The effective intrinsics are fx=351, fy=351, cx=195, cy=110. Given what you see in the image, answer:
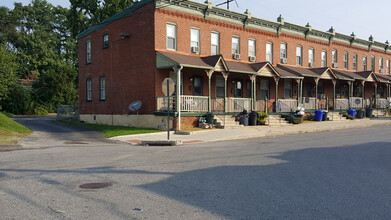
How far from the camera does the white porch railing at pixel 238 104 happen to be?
24.2 meters

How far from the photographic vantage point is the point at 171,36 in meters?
23.0

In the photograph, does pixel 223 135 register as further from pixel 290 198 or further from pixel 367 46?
pixel 367 46

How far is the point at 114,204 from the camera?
5.65m

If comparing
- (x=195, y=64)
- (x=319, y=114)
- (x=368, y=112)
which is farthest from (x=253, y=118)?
(x=368, y=112)

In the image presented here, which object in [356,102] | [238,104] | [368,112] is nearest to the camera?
[238,104]

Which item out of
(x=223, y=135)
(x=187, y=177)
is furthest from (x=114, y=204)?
(x=223, y=135)

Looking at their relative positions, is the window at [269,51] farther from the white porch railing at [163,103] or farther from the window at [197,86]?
the white porch railing at [163,103]

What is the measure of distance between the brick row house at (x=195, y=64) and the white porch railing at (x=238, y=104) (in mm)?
71

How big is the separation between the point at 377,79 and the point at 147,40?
24.7 m

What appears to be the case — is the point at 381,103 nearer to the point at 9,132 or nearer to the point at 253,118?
the point at 253,118

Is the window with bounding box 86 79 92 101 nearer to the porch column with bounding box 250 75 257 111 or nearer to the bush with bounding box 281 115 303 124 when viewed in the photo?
the porch column with bounding box 250 75 257 111

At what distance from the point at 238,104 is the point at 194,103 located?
3.94 meters

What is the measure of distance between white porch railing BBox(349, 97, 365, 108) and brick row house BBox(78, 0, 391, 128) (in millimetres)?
101

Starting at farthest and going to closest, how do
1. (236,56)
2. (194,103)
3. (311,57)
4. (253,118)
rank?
(311,57) < (236,56) < (253,118) < (194,103)
